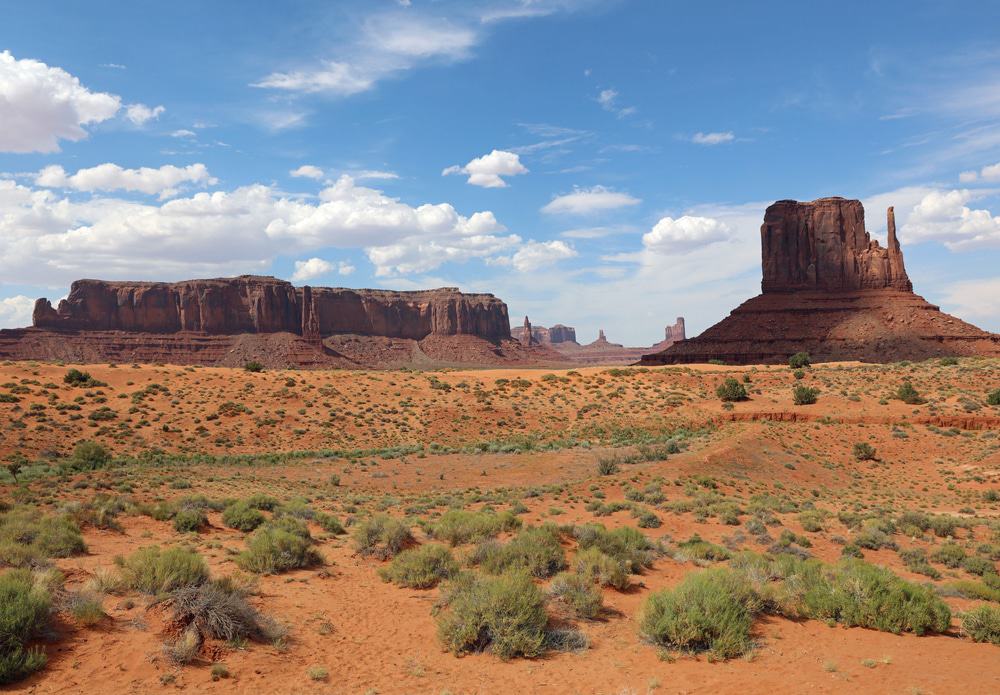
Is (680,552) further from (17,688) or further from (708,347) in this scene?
(708,347)

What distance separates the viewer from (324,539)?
15.6 meters

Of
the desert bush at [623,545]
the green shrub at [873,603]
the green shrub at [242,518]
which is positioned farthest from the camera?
the green shrub at [242,518]

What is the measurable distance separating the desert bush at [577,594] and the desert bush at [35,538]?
9.25 meters

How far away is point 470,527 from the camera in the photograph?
1530 centimetres

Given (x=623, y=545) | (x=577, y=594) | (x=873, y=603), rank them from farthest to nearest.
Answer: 1. (x=623, y=545)
2. (x=577, y=594)
3. (x=873, y=603)

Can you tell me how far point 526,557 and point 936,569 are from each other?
37.7 ft

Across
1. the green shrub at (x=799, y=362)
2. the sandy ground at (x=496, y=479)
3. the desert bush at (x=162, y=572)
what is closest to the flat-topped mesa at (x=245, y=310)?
the sandy ground at (x=496, y=479)

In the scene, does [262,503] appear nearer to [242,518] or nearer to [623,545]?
[242,518]

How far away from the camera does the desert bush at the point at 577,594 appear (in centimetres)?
1062

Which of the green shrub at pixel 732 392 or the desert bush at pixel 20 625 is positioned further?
the green shrub at pixel 732 392

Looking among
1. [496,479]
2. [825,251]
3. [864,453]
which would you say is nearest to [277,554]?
[496,479]

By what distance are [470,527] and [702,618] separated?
7.12 metres

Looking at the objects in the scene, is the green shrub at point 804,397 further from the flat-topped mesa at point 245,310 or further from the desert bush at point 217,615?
the flat-topped mesa at point 245,310

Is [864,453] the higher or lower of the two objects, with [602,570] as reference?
lower
